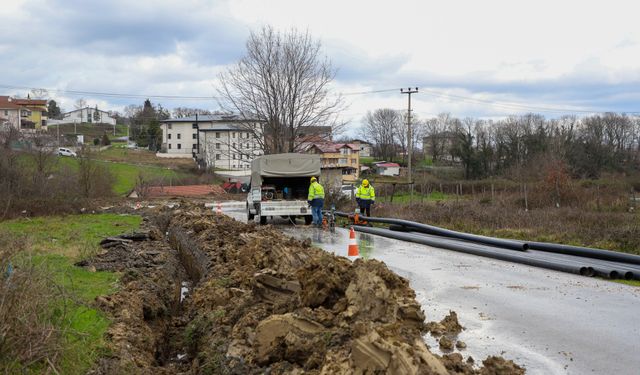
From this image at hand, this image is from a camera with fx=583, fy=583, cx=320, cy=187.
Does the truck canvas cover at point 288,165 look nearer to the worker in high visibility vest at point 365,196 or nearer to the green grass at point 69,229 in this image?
the worker in high visibility vest at point 365,196

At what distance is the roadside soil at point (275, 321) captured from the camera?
522 centimetres

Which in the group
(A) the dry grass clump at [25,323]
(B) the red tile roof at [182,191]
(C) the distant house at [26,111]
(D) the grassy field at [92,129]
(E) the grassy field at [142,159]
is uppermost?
(C) the distant house at [26,111]

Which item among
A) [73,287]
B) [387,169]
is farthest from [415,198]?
[387,169]

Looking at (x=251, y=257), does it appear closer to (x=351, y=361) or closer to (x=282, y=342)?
(x=282, y=342)

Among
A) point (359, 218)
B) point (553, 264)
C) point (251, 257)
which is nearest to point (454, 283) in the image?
point (553, 264)

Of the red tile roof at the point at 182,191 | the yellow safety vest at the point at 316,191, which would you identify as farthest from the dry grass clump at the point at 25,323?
the red tile roof at the point at 182,191

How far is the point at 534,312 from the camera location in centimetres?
794

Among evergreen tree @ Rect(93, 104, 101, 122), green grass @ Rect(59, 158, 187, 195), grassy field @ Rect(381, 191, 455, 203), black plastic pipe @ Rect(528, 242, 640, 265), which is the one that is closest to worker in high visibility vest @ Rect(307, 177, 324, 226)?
black plastic pipe @ Rect(528, 242, 640, 265)

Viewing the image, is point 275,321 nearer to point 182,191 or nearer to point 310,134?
point 310,134

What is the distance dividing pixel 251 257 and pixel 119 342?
3.98 meters

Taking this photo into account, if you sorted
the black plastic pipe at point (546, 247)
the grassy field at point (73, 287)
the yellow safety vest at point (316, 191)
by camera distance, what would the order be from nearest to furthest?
the grassy field at point (73, 287) → the black plastic pipe at point (546, 247) → the yellow safety vest at point (316, 191)

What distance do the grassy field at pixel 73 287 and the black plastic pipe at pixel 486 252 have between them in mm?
7844

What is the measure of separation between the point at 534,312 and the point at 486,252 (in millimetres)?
5279

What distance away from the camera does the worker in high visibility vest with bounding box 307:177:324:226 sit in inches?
773
